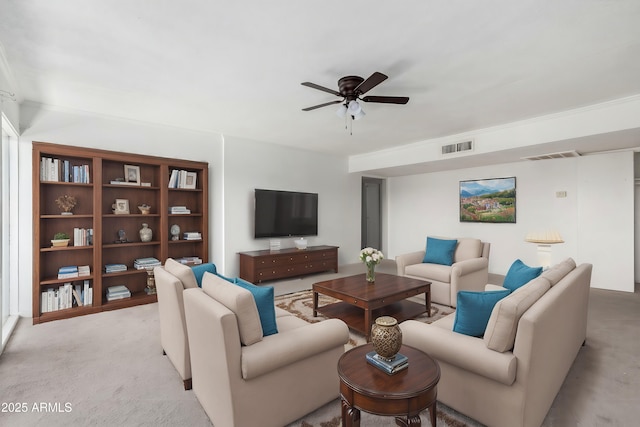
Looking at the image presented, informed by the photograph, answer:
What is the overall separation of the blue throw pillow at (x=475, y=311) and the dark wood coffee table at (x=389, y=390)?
433mm

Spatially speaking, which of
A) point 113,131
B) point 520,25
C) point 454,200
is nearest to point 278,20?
point 520,25

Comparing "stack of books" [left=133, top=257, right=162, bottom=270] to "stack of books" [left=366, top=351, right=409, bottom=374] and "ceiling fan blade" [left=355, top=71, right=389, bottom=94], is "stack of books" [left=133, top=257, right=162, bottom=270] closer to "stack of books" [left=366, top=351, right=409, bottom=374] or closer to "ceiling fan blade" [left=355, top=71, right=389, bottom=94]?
"ceiling fan blade" [left=355, top=71, right=389, bottom=94]

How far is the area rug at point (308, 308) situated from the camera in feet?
11.6

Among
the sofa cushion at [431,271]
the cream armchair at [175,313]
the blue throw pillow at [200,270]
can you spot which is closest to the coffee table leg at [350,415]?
the cream armchair at [175,313]

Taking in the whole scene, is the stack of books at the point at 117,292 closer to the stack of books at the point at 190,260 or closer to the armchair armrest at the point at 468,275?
the stack of books at the point at 190,260

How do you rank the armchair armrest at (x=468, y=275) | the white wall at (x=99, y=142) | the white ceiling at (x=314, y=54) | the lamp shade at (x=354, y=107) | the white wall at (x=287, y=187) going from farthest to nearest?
the white wall at (x=287, y=187) → the armchair armrest at (x=468, y=275) → the white wall at (x=99, y=142) → the lamp shade at (x=354, y=107) → the white ceiling at (x=314, y=54)

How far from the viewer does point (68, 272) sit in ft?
12.4

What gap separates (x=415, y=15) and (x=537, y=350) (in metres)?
2.15

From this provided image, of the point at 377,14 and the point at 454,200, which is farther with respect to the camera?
the point at 454,200

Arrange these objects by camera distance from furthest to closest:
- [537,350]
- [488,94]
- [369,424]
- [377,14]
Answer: [488,94] < [377,14] < [369,424] < [537,350]

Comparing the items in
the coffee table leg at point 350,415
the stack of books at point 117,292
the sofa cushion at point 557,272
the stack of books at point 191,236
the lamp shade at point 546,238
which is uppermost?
the lamp shade at point 546,238

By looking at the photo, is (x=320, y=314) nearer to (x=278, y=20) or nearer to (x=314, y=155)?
(x=278, y=20)

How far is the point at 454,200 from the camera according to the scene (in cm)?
665

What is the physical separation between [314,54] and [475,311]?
2.24 m
